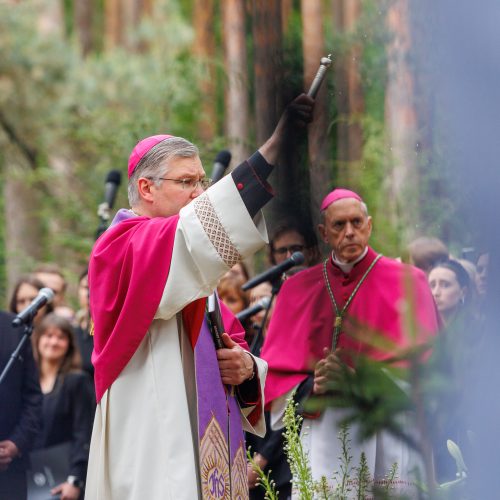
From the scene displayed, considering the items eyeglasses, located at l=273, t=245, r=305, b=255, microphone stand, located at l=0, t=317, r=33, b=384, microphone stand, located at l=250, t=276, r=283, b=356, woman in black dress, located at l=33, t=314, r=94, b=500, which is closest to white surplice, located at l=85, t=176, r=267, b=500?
eyeglasses, located at l=273, t=245, r=305, b=255

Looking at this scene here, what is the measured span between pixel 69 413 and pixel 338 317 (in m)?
3.52

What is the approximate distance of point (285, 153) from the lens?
3.06 metres

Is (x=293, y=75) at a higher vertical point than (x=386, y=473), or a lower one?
higher

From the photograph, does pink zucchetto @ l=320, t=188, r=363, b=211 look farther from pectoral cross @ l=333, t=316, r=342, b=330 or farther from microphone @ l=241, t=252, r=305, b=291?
microphone @ l=241, t=252, r=305, b=291

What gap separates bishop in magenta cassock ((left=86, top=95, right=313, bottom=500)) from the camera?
9.73ft

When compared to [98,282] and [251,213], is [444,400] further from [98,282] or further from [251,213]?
[98,282]

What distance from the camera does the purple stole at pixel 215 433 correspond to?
10.5 feet

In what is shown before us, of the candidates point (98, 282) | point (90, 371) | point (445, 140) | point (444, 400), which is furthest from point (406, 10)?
point (90, 371)

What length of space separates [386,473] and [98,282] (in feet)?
4.06

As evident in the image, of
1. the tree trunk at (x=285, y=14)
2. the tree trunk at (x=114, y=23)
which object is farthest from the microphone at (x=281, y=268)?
the tree trunk at (x=114, y=23)

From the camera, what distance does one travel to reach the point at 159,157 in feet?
11.1

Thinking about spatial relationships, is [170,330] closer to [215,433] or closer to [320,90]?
[215,433]

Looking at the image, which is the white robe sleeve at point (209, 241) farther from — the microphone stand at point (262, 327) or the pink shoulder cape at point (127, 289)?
the microphone stand at point (262, 327)

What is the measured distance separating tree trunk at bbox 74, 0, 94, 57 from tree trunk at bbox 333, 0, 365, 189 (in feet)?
61.0
